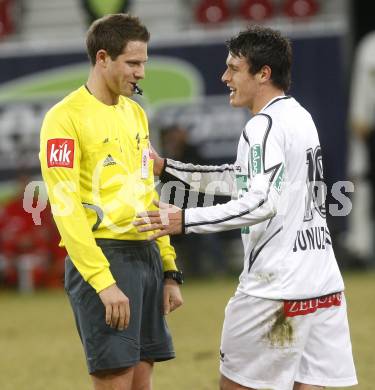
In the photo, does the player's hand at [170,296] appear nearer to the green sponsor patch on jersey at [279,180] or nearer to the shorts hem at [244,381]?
the shorts hem at [244,381]

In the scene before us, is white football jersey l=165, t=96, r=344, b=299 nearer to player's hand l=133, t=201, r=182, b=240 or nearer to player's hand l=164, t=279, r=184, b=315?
player's hand l=133, t=201, r=182, b=240

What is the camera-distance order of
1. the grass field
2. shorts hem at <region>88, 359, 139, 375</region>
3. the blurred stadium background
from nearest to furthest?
shorts hem at <region>88, 359, 139, 375</region> → the grass field → the blurred stadium background

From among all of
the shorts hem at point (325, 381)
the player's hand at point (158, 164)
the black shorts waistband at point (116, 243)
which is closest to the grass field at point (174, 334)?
the shorts hem at point (325, 381)

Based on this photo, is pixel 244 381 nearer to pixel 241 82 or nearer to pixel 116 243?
pixel 116 243

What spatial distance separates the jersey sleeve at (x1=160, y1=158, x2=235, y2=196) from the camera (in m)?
4.86

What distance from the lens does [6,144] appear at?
1341 cm

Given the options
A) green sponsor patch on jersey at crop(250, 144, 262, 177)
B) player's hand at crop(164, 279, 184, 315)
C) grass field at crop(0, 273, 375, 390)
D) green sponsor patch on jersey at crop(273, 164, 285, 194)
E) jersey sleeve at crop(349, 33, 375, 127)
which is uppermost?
green sponsor patch on jersey at crop(250, 144, 262, 177)

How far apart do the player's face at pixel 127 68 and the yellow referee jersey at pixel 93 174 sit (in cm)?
11

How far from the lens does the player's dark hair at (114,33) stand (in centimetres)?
425

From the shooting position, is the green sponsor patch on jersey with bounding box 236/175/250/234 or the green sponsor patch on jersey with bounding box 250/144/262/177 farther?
the green sponsor patch on jersey with bounding box 236/175/250/234

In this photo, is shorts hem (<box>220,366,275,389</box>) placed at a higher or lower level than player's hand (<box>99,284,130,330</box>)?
lower

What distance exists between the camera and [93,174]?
4262mm

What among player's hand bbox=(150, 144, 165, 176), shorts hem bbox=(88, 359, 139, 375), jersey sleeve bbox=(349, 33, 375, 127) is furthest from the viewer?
jersey sleeve bbox=(349, 33, 375, 127)

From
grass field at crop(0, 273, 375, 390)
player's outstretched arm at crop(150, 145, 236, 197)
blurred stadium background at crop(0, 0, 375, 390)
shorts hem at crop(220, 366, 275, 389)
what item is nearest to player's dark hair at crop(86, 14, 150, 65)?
player's outstretched arm at crop(150, 145, 236, 197)
